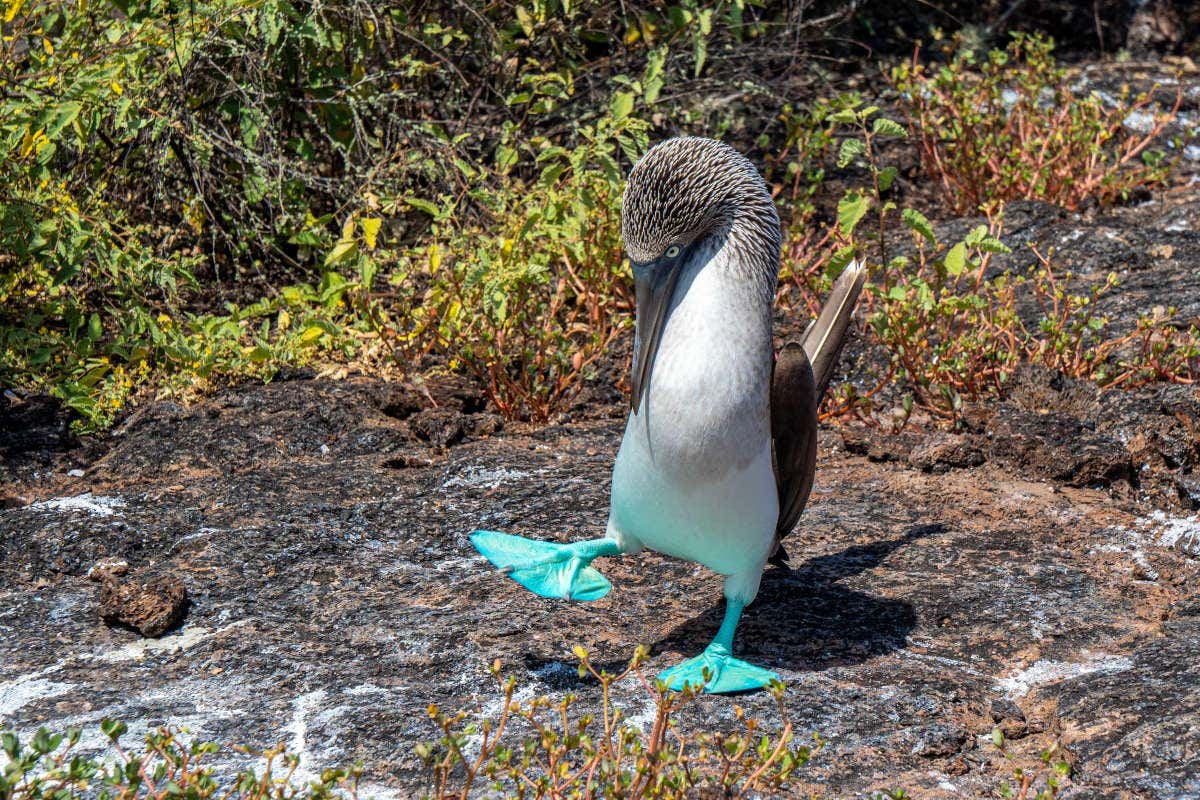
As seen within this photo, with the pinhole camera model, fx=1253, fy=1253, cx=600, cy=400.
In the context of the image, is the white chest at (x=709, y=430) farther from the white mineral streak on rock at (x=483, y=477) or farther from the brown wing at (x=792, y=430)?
the white mineral streak on rock at (x=483, y=477)

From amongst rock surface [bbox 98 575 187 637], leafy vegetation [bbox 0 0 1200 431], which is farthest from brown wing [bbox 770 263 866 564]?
rock surface [bbox 98 575 187 637]

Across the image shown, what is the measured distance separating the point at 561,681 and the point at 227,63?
3.95m

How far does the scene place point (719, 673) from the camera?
318cm

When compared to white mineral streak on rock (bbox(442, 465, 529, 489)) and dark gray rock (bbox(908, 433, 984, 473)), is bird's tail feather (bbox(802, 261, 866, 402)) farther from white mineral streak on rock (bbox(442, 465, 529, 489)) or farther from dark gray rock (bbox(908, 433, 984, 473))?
white mineral streak on rock (bbox(442, 465, 529, 489))

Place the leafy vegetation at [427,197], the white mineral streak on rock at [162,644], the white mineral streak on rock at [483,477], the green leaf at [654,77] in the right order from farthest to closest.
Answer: the green leaf at [654,77] < the leafy vegetation at [427,197] < the white mineral streak on rock at [483,477] < the white mineral streak on rock at [162,644]

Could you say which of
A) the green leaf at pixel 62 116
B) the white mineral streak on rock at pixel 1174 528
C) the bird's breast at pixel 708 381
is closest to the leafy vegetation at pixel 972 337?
the white mineral streak on rock at pixel 1174 528

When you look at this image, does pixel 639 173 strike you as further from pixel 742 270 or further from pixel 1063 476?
pixel 1063 476

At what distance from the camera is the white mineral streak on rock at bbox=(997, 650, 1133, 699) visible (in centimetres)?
325

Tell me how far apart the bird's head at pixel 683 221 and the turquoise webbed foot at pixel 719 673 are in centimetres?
68

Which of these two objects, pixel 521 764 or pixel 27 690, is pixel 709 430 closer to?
pixel 521 764

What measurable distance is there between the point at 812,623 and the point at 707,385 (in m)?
0.95

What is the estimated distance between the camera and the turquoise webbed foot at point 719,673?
3.13 m

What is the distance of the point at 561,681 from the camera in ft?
10.6

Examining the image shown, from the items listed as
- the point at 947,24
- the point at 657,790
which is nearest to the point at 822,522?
the point at 657,790
